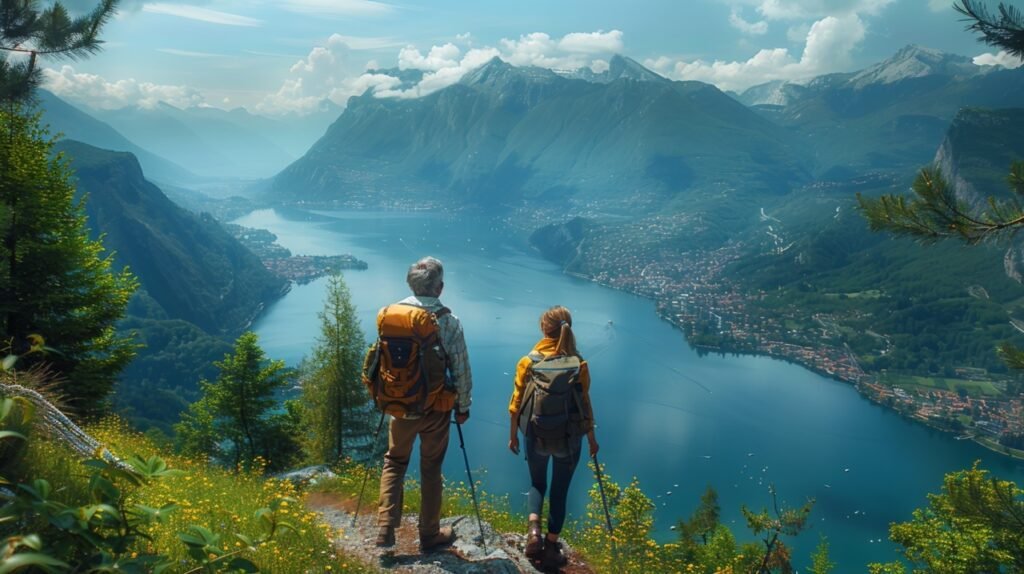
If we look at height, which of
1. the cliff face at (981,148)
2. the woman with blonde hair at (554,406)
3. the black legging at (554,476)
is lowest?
the black legging at (554,476)

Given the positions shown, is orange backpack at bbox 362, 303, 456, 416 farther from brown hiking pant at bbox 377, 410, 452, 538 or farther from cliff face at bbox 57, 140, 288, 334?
cliff face at bbox 57, 140, 288, 334

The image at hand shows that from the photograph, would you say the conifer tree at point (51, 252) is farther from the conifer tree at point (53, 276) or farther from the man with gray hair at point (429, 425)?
the man with gray hair at point (429, 425)

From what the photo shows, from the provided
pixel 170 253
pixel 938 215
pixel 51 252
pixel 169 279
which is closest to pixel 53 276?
pixel 51 252

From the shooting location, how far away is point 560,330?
507 cm

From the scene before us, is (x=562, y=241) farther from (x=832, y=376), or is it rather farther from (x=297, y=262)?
(x=832, y=376)

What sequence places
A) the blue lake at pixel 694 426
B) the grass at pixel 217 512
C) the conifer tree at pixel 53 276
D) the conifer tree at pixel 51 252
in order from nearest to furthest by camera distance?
1. the grass at pixel 217 512
2. the conifer tree at pixel 51 252
3. the conifer tree at pixel 53 276
4. the blue lake at pixel 694 426

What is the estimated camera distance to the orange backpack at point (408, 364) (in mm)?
4562

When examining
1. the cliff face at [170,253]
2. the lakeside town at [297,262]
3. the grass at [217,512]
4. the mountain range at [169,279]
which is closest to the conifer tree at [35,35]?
the grass at [217,512]

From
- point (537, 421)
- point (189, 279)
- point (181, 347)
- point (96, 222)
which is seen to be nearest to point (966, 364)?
point (537, 421)

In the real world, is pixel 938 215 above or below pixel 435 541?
above

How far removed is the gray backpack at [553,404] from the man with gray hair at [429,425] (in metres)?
0.55

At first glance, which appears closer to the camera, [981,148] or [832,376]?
[832,376]

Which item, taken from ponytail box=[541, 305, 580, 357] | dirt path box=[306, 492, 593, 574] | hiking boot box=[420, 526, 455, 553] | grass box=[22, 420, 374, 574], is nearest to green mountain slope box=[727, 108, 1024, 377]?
dirt path box=[306, 492, 593, 574]

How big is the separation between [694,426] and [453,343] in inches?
1853
